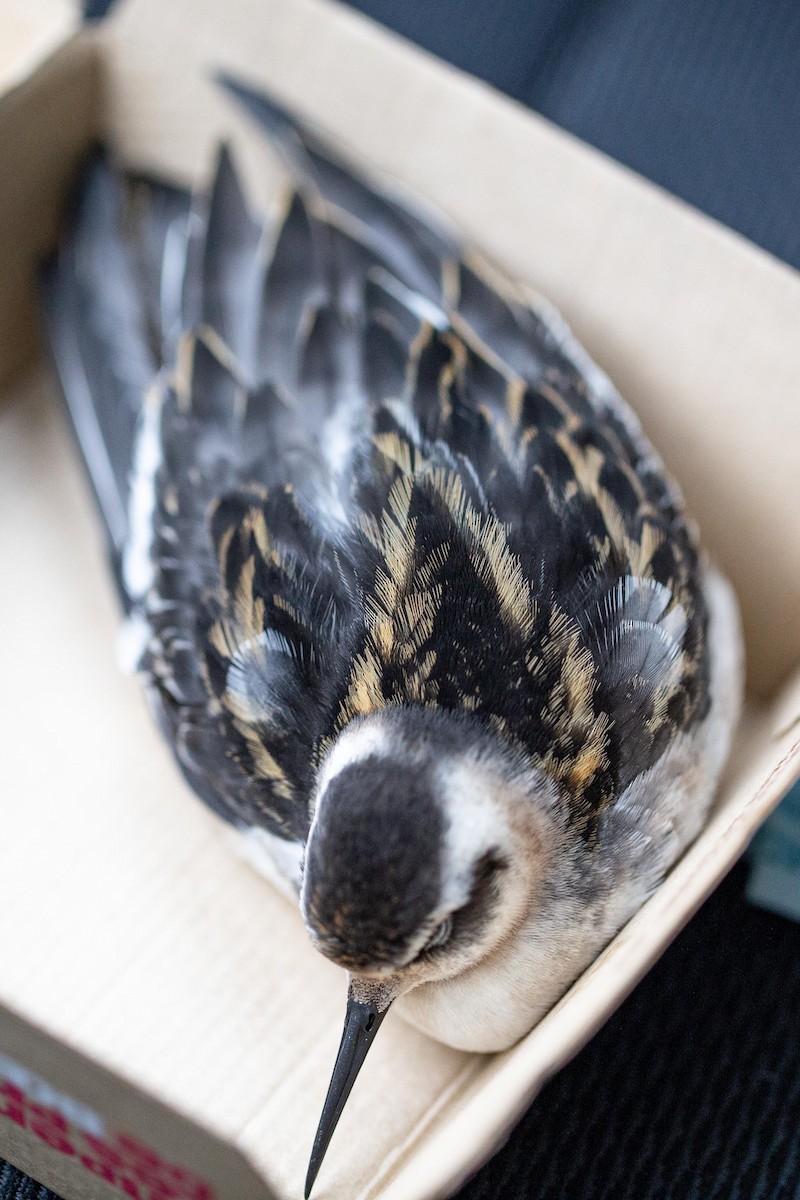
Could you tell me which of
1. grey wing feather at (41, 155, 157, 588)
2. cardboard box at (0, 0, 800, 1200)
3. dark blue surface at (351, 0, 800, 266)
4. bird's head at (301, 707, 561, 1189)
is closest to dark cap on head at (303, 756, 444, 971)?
bird's head at (301, 707, 561, 1189)

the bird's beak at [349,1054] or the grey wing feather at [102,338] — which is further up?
the grey wing feather at [102,338]

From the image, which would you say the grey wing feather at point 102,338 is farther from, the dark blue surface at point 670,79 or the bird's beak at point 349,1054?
the dark blue surface at point 670,79

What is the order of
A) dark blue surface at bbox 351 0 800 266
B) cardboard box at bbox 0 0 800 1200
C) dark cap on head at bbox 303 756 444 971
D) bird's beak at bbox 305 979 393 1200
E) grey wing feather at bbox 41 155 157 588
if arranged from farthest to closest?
dark blue surface at bbox 351 0 800 266 < grey wing feather at bbox 41 155 157 588 < cardboard box at bbox 0 0 800 1200 < bird's beak at bbox 305 979 393 1200 < dark cap on head at bbox 303 756 444 971

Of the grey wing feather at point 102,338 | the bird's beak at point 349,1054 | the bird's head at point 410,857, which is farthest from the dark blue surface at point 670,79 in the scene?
the bird's beak at point 349,1054

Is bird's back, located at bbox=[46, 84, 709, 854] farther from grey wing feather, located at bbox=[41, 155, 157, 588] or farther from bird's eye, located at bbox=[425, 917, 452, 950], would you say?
bird's eye, located at bbox=[425, 917, 452, 950]

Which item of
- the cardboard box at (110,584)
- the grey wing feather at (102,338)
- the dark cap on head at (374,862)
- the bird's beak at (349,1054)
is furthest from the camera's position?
the grey wing feather at (102,338)

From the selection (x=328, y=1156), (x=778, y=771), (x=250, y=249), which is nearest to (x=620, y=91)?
(x=250, y=249)

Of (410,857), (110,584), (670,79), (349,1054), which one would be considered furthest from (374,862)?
(670,79)
